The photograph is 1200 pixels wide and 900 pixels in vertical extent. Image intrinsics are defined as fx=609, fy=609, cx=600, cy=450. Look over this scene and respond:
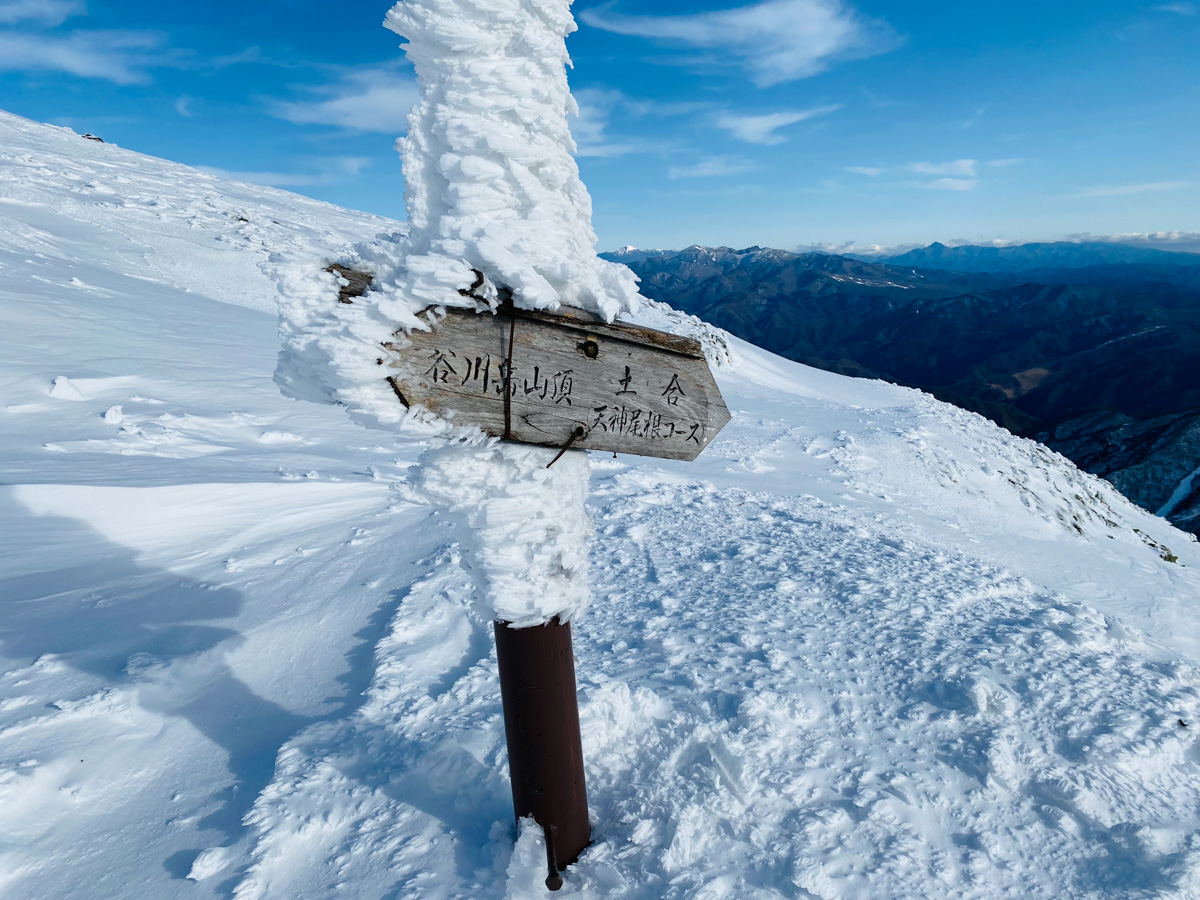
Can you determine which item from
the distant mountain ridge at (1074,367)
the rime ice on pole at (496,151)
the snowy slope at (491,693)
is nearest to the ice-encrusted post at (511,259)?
the rime ice on pole at (496,151)

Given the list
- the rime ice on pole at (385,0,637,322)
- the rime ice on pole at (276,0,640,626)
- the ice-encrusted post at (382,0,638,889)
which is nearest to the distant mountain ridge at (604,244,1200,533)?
the ice-encrusted post at (382,0,638,889)

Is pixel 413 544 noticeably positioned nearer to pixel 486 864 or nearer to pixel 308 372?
pixel 486 864

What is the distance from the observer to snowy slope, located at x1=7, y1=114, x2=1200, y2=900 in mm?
2074

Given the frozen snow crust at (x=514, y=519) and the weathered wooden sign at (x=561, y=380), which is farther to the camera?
the frozen snow crust at (x=514, y=519)

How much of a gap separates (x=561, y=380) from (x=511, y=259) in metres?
0.32

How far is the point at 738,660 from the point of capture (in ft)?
10.2

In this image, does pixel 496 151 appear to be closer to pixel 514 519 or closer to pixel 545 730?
pixel 514 519

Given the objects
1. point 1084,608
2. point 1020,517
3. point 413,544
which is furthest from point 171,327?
point 1020,517

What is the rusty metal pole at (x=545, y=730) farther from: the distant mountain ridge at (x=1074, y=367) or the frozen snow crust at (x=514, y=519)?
the distant mountain ridge at (x=1074, y=367)

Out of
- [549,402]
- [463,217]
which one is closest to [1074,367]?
[549,402]

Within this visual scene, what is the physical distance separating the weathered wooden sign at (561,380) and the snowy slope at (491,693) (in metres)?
0.41

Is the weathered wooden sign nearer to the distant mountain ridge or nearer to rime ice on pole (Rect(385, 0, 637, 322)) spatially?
rime ice on pole (Rect(385, 0, 637, 322))

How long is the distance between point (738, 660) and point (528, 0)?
9.36 ft

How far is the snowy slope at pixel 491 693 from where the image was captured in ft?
6.81
